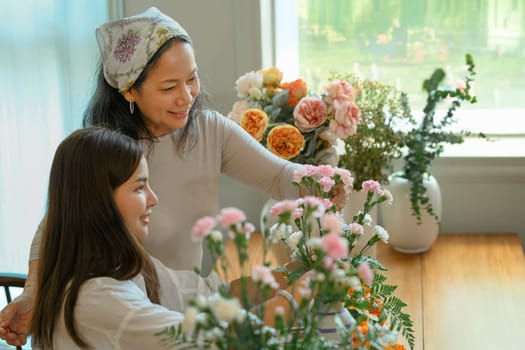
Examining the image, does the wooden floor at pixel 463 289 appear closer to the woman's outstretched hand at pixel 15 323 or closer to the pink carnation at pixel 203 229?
the woman's outstretched hand at pixel 15 323

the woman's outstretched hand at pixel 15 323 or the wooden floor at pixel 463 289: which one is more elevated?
the woman's outstretched hand at pixel 15 323

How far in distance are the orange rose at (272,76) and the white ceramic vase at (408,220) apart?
0.47 meters

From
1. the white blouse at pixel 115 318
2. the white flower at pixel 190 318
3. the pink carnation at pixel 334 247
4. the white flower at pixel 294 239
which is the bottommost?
the white blouse at pixel 115 318

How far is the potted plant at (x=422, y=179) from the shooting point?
2.58 metres

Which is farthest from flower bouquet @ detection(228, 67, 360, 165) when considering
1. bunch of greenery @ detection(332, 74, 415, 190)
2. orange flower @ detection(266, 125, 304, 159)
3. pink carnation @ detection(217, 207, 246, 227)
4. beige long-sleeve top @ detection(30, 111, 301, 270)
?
pink carnation @ detection(217, 207, 246, 227)

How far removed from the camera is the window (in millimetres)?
2957

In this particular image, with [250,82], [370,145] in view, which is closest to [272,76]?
[250,82]

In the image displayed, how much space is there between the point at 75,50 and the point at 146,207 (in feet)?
4.19

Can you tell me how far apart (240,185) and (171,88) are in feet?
3.63

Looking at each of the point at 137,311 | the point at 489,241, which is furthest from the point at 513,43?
the point at 137,311

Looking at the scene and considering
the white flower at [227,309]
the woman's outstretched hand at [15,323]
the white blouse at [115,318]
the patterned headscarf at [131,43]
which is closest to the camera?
the white flower at [227,309]

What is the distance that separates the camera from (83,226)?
1396mm

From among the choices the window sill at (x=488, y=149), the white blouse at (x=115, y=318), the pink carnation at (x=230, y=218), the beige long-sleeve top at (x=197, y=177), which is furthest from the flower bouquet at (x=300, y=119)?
the pink carnation at (x=230, y=218)

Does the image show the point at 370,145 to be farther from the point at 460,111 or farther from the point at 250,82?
the point at 460,111
